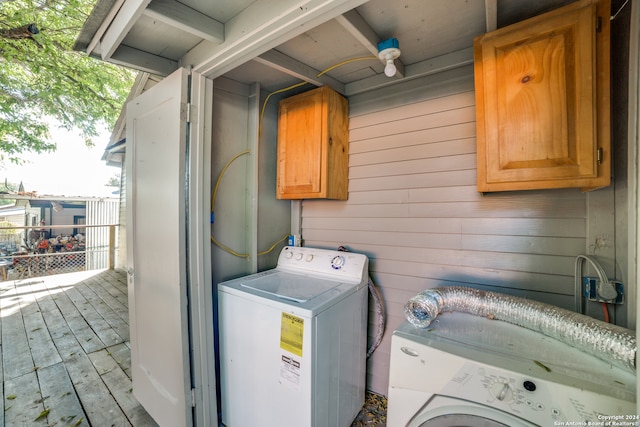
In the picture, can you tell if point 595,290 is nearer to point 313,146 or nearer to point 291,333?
point 291,333

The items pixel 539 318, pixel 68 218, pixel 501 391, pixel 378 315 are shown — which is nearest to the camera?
pixel 501 391

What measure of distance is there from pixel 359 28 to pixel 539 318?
1.53 metres

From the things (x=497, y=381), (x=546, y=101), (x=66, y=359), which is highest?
(x=546, y=101)

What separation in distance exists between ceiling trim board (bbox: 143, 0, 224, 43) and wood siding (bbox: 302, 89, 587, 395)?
1.09 metres

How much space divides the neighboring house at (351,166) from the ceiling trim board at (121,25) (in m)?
0.01

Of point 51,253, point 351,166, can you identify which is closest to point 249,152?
point 351,166

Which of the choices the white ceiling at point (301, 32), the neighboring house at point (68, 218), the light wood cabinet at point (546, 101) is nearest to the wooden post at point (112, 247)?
the neighboring house at point (68, 218)

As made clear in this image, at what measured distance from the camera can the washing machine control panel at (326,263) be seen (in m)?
1.71

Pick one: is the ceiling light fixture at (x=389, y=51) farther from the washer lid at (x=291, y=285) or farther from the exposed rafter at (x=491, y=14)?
the washer lid at (x=291, y=285)

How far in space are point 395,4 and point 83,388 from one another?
10.8ft

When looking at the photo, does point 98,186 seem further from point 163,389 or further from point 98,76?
point 163,389

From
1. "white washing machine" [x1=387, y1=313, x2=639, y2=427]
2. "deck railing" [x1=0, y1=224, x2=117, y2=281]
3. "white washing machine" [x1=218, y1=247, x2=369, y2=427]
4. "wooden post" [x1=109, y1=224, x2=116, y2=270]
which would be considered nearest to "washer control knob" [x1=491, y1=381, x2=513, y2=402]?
"white washing machine" [x1=387, y1=313, x2=639, y2=427]

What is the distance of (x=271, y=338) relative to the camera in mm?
1362

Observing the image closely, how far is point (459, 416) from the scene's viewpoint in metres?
0.89
